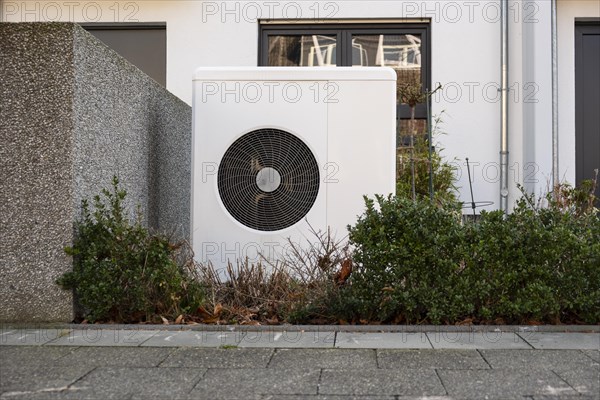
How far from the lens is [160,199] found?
6293mm

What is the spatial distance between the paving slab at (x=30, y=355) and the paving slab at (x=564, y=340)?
2.47 metres

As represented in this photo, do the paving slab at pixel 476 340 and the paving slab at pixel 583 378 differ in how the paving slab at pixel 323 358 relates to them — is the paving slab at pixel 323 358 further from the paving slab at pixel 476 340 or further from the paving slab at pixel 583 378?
the paving slab at pixel 583 378

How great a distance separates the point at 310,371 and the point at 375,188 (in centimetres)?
240

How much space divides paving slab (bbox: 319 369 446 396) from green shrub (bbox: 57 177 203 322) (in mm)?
1500

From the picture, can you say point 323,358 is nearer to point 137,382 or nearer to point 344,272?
point 137,382

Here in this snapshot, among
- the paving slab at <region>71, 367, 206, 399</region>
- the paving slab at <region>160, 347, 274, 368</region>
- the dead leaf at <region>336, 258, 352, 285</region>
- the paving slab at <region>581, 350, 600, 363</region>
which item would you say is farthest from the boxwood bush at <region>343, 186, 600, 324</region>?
the paving slab at <region>71, 367, 206, 399</region>

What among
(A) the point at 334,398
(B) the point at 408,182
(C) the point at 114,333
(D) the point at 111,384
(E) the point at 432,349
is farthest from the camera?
(B) the point at 408,182

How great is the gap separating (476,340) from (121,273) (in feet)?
6.99

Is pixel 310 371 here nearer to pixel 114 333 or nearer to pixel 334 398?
pixel 334 398

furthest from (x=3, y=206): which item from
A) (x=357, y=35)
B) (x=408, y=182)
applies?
(x=357, y=35)

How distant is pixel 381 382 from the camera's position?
312 cm

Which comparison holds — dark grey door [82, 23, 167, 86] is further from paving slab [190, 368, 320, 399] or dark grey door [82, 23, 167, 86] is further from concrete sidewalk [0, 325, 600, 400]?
paving slab [190, 368, 320, 399]

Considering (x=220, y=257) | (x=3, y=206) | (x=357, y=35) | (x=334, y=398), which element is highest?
(x=357, y=35)

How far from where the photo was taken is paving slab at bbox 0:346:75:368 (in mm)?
3439
